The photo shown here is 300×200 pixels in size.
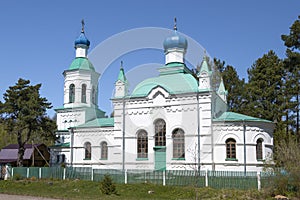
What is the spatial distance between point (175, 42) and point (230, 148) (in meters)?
9.77

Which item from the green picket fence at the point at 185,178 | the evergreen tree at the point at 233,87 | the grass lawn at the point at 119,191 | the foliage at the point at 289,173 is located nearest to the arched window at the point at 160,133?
the green picket fence at the point at 185,178

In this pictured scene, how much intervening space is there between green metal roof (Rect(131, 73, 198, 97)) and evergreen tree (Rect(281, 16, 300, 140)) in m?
9.04

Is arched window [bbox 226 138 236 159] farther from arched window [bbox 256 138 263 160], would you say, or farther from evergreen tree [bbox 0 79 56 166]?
evergreen tree [bbox 0 79 56 166]

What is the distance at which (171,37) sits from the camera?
91.0ft

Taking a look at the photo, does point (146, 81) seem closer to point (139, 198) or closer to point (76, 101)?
point (76, 101)

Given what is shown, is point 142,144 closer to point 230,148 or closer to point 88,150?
point 88,150

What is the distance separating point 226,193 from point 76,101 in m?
16.8

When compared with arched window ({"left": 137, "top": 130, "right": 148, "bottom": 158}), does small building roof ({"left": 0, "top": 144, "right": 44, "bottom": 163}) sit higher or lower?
Result: lower

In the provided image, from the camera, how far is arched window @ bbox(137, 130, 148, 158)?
24.3 m

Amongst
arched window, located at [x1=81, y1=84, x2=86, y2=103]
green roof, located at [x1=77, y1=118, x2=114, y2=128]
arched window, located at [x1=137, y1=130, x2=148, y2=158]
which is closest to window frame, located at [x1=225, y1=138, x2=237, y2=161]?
arched window, located at [x1=137, y1=130, x2=148, y2=158]

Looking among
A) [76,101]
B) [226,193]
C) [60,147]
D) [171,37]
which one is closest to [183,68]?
[171,37]

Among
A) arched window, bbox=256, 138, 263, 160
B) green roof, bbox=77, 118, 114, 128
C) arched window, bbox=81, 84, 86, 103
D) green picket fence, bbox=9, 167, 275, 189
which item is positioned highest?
arched window, bbox=81, 84, 86, 103

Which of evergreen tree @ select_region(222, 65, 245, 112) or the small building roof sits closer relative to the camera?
the small building roof

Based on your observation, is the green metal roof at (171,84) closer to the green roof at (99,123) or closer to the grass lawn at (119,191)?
the green roof at (99,123)
